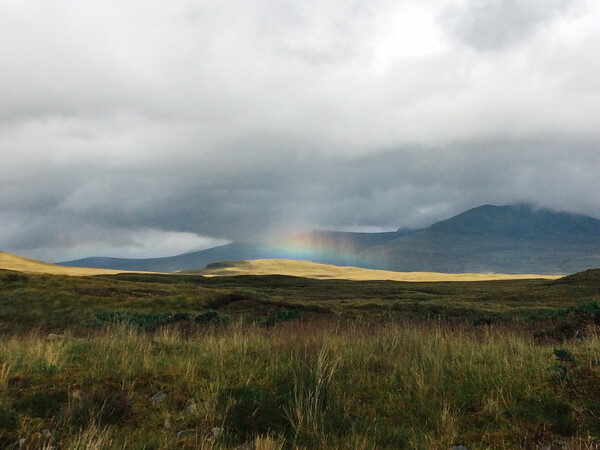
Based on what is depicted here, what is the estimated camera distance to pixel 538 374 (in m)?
7.37

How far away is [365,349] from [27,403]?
Result: 5.88 metres

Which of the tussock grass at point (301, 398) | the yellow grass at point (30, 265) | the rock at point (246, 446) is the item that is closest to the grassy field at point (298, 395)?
the tussock grass at point (301, 398)

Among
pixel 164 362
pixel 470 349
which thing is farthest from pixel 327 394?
pixel 470 349

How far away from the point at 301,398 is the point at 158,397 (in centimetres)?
239

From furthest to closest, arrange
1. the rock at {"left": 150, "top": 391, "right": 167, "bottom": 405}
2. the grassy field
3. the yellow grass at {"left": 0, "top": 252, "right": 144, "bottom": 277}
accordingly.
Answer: the yellow grass at {"left": 0, "top": 252, "right": 144, "bottom": 277}
the rock at {"left": 150, "top": 391, "right": 167, "bottom": 405}
the grassy field

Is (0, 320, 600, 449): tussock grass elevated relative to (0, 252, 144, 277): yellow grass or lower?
lower

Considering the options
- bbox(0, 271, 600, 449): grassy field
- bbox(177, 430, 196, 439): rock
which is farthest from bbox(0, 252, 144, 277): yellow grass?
bbox(177, 430, 196, 439): rock

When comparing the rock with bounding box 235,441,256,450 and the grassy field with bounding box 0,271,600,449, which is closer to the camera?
the rock with bounding box 235,441,256,450

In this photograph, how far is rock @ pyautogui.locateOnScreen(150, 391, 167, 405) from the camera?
659 centimetres

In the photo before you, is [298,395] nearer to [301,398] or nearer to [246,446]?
[301,398]

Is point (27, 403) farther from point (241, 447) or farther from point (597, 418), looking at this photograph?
point (597, 418)

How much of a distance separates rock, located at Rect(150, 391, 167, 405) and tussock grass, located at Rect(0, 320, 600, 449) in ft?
0.21

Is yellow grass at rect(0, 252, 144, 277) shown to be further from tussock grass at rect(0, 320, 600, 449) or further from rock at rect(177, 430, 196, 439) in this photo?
rock at rect(177, 430, 196, 439)

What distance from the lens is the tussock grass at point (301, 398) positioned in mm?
5371
